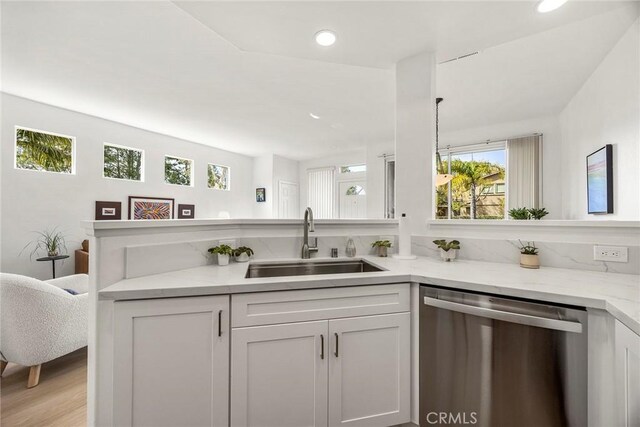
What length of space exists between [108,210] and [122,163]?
0.86 metres

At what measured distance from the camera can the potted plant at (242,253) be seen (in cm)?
176

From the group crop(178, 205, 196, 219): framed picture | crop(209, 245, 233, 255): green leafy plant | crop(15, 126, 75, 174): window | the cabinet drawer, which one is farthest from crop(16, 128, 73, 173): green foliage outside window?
the cabinet drawer

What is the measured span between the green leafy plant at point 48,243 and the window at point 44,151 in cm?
89

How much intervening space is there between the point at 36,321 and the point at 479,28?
11.8 ft

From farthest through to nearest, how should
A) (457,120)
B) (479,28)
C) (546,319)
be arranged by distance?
(457,120) < (479,28) < (546,319)

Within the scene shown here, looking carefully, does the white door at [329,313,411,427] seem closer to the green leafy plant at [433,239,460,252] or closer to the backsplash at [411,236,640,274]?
the green leafy plant at [433,239,460,252]

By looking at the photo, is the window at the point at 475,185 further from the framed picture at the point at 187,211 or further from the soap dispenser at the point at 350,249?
the framed picture at the point at 187,211

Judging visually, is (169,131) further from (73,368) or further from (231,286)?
(231,286)

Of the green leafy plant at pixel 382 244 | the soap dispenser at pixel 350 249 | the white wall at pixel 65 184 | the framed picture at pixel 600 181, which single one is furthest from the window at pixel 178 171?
the framed picture at pixel 600 181

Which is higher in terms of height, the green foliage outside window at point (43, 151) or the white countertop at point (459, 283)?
the green foliage outside window at point (43, 151)

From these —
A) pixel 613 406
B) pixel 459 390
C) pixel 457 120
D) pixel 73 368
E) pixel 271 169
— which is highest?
pixel 457 120

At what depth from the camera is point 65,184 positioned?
12.8 feet

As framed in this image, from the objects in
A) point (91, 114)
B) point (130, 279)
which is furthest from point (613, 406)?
point (91, 114)

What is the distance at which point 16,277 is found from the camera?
180 centimetres
